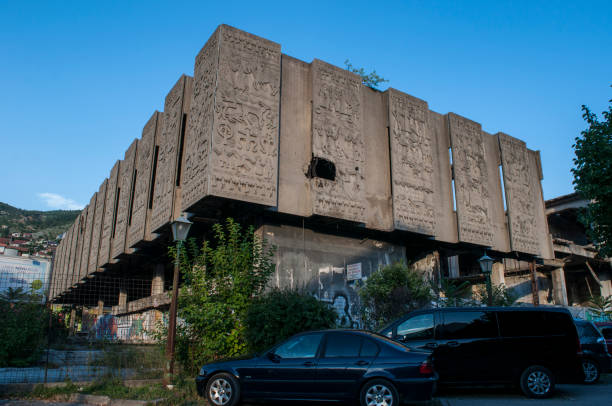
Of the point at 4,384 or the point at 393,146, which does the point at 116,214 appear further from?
the point at 4,384

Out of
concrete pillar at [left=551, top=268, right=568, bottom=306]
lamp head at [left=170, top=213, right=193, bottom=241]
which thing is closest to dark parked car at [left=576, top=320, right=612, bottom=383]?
lamp head at [left=170, top=213, right=193, bottom=241]

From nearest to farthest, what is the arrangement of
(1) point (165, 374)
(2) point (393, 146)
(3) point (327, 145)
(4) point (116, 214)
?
(1) point (165, 374), (3) point (327, 145), (2) point (393, 146), (4) point (116, 214)

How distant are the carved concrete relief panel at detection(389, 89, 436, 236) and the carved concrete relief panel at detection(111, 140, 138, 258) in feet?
53.3

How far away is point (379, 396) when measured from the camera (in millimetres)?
8156

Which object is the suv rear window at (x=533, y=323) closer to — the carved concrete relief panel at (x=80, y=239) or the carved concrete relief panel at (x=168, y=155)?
the carved concrete relief panel at (x=168, y=155)

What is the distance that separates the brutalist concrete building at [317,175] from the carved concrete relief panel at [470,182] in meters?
0.07

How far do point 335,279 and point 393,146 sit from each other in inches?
291

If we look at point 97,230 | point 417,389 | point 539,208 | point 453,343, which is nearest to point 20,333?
point 417,389

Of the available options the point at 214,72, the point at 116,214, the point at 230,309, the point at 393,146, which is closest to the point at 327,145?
the point at 393,146

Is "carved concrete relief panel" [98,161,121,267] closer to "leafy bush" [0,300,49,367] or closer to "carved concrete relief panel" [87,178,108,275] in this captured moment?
"carved concrete relief panel" [87,178,108,275]

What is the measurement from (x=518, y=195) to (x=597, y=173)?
1245cm

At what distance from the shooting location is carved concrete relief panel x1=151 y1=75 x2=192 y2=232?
72.4ft

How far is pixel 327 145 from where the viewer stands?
21656 mm

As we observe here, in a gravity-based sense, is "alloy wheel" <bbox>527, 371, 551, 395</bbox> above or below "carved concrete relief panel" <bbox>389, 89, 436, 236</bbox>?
below
